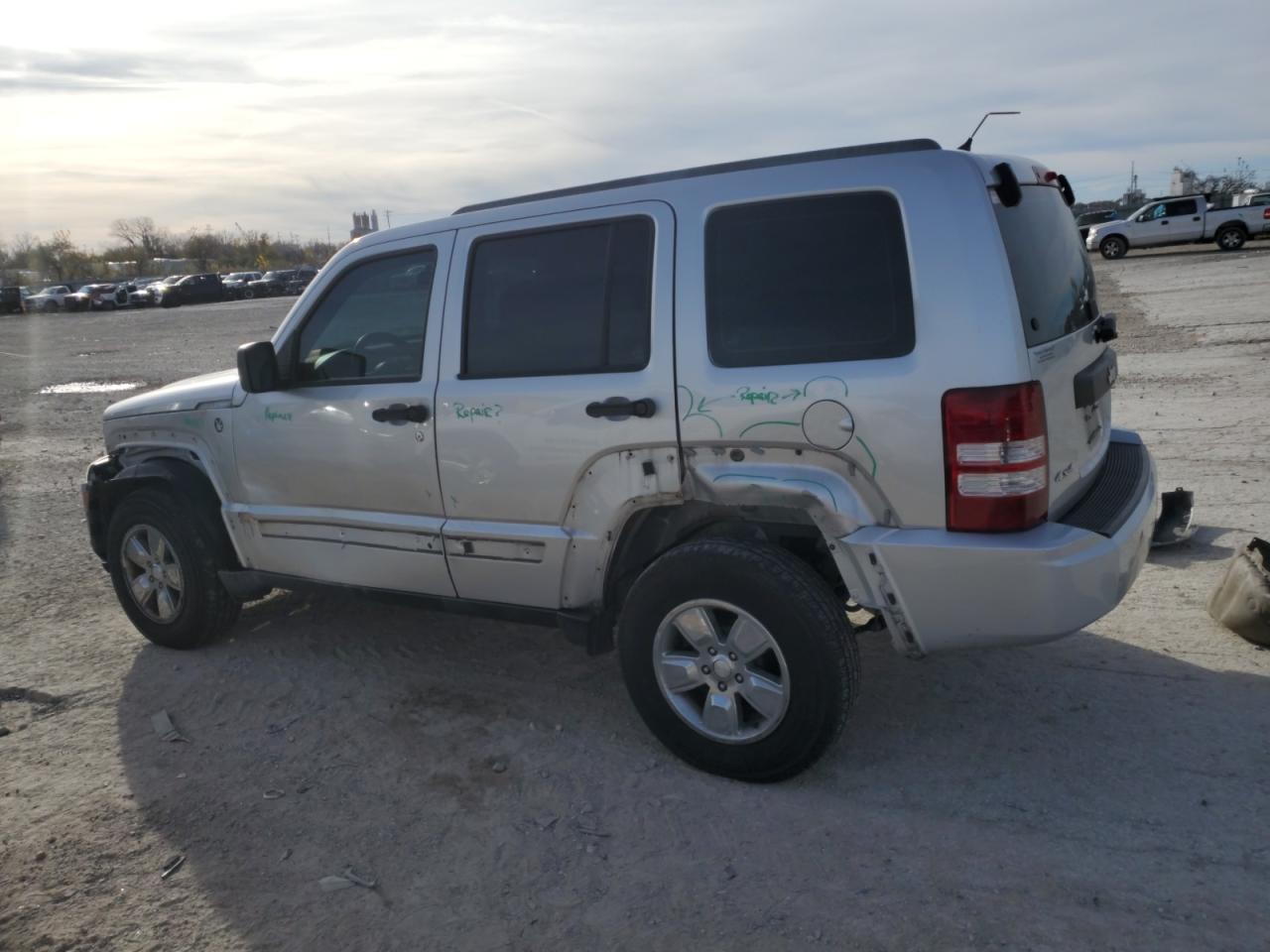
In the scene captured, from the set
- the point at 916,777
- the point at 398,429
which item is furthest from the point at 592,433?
the point at 916,777

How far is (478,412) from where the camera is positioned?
4.04m

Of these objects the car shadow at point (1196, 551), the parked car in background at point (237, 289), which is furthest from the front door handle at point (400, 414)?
the parked car in background at point (237, 289)

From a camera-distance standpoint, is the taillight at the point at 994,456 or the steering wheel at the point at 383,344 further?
the steering wheel at the point at 383,344

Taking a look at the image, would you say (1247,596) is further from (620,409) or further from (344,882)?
(344,882)

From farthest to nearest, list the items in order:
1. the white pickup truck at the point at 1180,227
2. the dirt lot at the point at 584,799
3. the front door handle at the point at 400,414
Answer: the white pickup truck at the point at 1180,227, the front door handle at the point at 400,414, the dirt lot at the point at 584,799

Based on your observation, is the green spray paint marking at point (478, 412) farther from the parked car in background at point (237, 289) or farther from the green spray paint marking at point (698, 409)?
the parked car in background at point (237, 289)

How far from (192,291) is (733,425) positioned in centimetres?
5433

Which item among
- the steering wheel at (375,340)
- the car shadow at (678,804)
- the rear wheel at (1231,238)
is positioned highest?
the steering wheel at (375,340)

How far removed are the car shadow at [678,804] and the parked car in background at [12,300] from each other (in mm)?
52888

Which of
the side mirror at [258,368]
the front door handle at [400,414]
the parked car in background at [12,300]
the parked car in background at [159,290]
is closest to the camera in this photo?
the front door handle at [400,414]

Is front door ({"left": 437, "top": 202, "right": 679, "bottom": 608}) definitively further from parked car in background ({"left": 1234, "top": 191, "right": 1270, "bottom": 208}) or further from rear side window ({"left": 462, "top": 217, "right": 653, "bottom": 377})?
parked car in background ({"left": 1234, "top": 191, "right": 1270, "bottom": 208})

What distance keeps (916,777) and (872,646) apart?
1232mm

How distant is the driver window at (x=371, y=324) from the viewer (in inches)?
170

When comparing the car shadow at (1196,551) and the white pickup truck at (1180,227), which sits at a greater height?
the white pickup truck at (1180,227)
